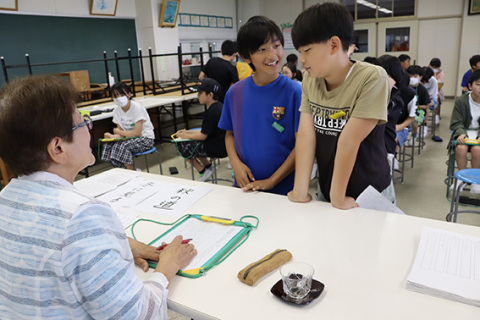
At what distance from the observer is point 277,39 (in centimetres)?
146

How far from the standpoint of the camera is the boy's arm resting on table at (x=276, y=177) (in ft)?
4.72

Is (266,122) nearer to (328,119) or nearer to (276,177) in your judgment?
(276,177)

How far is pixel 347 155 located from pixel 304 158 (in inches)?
7.9

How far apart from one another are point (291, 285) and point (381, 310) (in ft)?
0.64

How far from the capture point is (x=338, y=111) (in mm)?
1179

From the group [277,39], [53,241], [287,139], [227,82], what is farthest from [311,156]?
[227,82]

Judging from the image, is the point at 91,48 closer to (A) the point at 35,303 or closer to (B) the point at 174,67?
(B) the point at 174,67

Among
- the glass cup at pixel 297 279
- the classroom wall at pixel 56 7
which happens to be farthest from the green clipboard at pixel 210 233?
the classroom wall at pixel 56 7

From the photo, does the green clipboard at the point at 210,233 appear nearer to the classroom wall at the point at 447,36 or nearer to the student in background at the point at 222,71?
the student in background at the point at 222,71

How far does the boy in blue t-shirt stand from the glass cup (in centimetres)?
57

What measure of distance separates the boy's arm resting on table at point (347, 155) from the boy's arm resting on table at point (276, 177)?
11.1 inches

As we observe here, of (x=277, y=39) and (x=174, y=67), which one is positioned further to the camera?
Result: (x=174, y=67)

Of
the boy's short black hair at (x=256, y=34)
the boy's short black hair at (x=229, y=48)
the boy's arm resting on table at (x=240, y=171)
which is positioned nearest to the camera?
the boy's short black hair at (x=256, y=34)

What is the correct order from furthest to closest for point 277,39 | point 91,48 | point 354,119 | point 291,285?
point 91,48 < point 277,39 < point 354,119 < point 291,285
